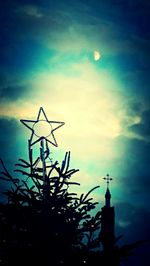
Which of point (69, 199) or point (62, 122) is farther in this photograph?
point (62, 122)

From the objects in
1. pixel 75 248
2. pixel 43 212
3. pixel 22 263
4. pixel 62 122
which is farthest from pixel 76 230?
pixel 62 122

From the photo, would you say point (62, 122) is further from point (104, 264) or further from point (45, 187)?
point (104, 264)

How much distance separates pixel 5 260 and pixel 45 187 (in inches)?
73.6

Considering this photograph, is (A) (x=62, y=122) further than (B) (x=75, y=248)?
Yes

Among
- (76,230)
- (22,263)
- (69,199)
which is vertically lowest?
(22,263)

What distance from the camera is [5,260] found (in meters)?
7.57

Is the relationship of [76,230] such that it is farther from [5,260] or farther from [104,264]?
[5,260]

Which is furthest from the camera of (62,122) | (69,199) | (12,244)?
(62,122)

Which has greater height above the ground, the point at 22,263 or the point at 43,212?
the point at 43,212

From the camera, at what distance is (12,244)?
752 centimetres

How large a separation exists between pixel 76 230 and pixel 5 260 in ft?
5.75

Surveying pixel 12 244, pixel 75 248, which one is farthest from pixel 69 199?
pixel 12 244

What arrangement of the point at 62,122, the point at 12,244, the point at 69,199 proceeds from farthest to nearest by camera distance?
the point at 62,122
the point at 69,199
the point at 12,244

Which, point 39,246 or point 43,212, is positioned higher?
point 43,212
